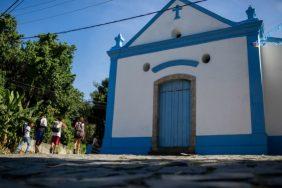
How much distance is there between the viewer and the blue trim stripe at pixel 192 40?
10500 mm

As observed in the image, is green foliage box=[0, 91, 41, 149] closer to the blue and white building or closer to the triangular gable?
the blue and white building

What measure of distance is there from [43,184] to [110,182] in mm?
563

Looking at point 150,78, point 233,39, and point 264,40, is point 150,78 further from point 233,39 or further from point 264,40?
point 264,40

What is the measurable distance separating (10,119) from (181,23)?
7924 millimetres

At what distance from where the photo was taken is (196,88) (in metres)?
11.1

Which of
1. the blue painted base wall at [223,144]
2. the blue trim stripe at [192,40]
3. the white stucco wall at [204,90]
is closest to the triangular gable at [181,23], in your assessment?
the blue trim stripe at [192,40]

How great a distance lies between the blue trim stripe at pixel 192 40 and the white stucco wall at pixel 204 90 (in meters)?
0.17

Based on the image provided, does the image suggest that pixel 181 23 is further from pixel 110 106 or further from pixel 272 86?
pixel 110 106

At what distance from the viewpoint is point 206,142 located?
10.4 m

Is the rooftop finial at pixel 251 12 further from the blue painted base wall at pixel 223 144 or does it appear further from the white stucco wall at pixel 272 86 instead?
the blue painted base wall at pixel 223 144

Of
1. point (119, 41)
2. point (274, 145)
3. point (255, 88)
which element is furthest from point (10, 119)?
point (274, 145)

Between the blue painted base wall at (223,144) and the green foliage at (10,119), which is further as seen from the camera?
the green foliage at (10,119)

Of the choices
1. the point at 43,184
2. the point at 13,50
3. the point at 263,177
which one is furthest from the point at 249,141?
the point at 13,50

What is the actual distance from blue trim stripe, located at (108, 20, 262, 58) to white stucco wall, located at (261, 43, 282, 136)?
3.16 feet
